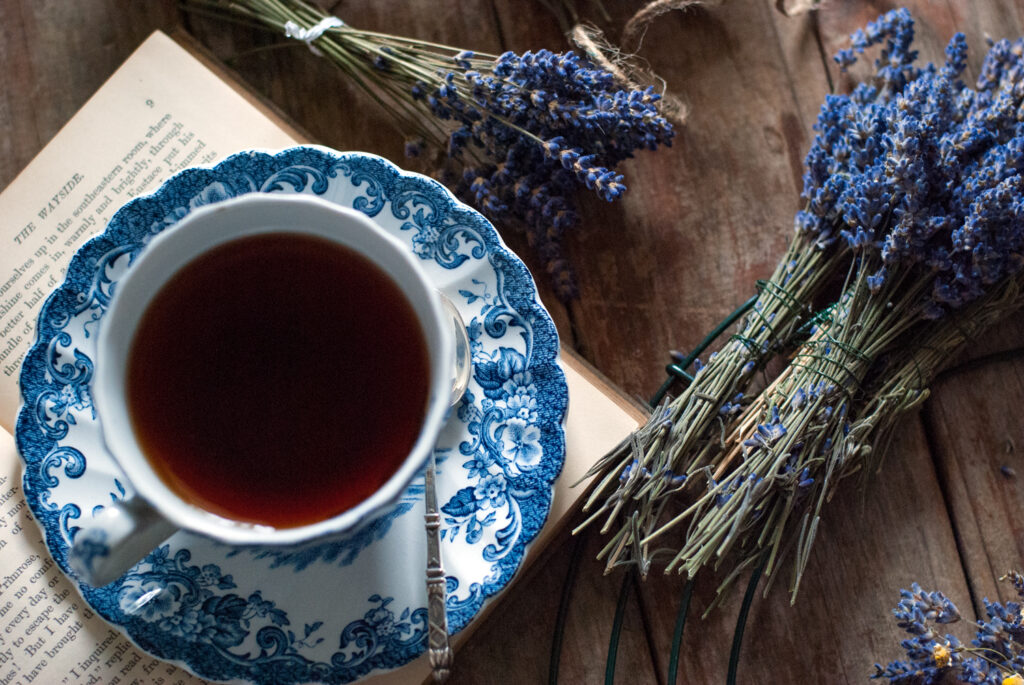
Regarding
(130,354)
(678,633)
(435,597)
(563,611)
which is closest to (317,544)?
(435,597)

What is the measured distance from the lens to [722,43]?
1178 millimetres

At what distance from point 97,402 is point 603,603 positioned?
66 centimetres

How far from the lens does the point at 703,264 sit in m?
1.14

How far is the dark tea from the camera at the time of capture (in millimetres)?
796

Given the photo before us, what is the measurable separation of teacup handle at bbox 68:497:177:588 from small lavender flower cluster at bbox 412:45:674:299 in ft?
1.74

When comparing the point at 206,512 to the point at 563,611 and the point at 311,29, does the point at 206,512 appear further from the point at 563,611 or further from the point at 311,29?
the point at 311,29

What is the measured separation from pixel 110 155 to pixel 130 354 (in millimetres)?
392

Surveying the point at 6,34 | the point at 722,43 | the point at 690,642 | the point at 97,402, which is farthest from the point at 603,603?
the point at 6,34

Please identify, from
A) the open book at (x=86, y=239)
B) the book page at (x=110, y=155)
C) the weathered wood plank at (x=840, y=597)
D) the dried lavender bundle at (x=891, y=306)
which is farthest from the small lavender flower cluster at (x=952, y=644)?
the book page at (x=110, y=155)

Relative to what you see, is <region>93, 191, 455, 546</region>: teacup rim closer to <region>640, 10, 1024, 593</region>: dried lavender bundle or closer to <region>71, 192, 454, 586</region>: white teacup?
<region>71, 192, 454, 586</region>: white teacup

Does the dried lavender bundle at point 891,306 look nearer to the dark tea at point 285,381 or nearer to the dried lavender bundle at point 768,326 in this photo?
the dried lavender bundle at point 768,326

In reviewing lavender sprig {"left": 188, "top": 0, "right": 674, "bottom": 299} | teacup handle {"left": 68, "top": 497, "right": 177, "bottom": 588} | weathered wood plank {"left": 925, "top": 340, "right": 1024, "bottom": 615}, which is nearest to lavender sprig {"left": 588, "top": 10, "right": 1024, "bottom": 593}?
weathered wood plank {"left": 925, "top": 340, "right": 1024, "bottom": 615}

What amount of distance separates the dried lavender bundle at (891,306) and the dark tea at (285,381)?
0.35m

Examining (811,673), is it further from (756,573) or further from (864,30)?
(864,30)
